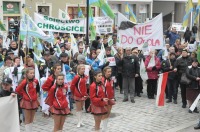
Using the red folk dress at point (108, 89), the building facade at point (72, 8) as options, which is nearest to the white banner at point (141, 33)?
the red folk dress at point (108, 89)

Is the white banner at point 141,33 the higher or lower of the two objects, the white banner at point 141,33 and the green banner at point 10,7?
the lower

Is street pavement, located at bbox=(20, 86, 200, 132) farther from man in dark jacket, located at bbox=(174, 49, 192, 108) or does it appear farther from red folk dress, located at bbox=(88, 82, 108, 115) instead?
red folk dress, located at bbox=(88, 82, 108, 115)

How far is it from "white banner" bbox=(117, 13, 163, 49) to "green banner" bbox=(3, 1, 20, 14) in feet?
52.7

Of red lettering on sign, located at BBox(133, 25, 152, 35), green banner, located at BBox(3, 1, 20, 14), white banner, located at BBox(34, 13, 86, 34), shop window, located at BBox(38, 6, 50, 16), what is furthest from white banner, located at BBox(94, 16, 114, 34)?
shop window, located at BBox(38, 6, 50, 16)

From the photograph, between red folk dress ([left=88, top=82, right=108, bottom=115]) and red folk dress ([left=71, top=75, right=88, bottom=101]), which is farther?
red folk dress ([left=71, top=75, right=88, bottom=101])

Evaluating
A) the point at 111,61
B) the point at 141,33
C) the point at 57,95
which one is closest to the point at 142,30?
the point at 141,33

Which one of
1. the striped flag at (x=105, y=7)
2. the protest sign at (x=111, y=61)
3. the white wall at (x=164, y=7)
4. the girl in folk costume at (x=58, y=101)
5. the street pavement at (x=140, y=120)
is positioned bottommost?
the street pavement at (x=140, y=120)

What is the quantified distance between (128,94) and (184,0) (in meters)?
29.7

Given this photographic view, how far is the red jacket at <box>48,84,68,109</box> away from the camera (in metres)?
7.82

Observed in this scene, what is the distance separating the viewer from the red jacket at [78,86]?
9023mm

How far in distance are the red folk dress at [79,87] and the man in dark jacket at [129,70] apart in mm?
3086

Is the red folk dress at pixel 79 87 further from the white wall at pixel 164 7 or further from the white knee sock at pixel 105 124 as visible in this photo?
the white wall at pixel 164 7

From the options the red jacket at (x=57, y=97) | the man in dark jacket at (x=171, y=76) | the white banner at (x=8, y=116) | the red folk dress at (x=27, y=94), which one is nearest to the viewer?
the white banner at (x=8, y=116)

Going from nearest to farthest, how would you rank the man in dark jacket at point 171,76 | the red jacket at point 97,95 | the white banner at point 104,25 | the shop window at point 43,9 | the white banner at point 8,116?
the white banner at point 8,116, the red jacket at point 97,95, the man in dark jacket at point 171,76, the white banner at point 104,25, the shop window at point 43,9
